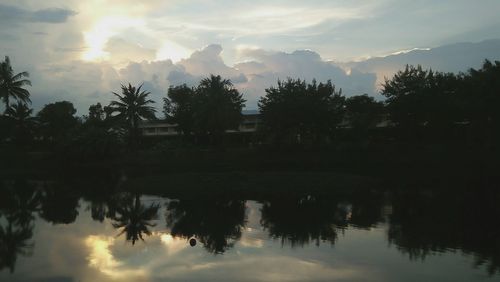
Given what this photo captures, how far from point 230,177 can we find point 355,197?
34.2ft

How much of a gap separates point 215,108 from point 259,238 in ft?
148

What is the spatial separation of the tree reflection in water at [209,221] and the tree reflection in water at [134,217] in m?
1.03

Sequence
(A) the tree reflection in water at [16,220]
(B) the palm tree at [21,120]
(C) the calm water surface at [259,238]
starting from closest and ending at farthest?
(C) the calm water surface at [259,238] < (A) the tree reflection in water at [16,220] < (B) the palm tree at [21,120]

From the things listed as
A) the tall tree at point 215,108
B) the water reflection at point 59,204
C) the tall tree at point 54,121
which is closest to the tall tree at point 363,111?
the tall tree at point 215,108

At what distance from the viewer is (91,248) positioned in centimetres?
1930

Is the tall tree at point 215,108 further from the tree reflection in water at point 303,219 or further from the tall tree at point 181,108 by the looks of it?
the tree reflection in water at point 303,219

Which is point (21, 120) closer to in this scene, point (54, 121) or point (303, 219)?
point (54, 121)

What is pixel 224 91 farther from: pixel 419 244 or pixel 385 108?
pixel 419 244

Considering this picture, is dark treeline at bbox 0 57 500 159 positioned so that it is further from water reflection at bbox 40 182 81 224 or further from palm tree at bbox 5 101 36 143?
water reflection at bbox 40 182 81 224

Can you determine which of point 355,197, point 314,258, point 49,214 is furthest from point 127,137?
point 314,258

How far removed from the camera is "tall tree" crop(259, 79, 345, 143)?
2413 inches

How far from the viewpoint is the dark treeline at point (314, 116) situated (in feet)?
192

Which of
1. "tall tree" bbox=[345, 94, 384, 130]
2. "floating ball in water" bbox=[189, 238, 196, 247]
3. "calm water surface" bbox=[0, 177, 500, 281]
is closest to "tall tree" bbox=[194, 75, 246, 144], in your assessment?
"tall tree" bbox=[345, 94, 384, 130]

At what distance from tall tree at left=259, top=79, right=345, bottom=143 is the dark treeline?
128 mm
